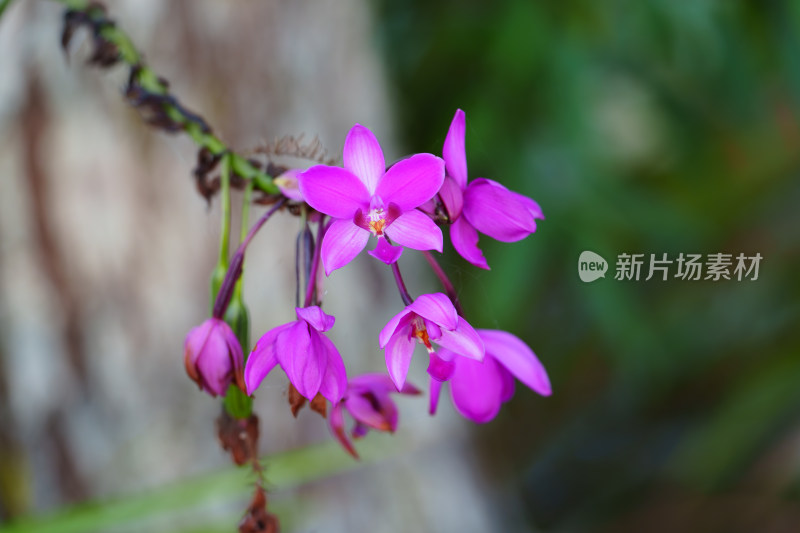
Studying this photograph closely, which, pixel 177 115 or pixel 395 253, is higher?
pixel 177 115

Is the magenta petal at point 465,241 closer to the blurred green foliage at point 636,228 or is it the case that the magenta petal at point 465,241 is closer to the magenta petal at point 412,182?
the magenta petal at point 412,182

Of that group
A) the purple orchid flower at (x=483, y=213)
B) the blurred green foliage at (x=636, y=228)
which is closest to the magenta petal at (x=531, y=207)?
the purple orchid flower at (x=483, y=213)

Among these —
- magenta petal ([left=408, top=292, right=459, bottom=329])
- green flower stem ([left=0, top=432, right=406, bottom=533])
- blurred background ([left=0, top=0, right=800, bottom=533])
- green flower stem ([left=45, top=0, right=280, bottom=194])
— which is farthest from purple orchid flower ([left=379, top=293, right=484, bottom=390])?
blurred background ([left=0, top=0, right=800, bottom=533])

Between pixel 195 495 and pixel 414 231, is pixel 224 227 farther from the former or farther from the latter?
pixel 195 495

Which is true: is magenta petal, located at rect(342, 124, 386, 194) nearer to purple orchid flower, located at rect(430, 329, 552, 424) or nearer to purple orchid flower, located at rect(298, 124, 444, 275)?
purple orchid flower, located at rect(298, 124, 444, 275)

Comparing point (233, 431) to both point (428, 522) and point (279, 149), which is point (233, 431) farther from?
point (428, 522)

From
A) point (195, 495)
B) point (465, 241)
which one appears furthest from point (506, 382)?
point (195, 495)

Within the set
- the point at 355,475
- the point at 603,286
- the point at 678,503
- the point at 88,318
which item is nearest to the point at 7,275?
the point at 88,318
